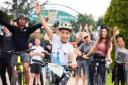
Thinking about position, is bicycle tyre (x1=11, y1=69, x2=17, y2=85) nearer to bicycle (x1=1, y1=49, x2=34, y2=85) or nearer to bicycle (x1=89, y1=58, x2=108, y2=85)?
bicycle (x1=1, y1=49, x2=34, y2=85)

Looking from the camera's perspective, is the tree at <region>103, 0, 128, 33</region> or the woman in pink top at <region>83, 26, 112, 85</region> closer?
the woman in pink top at <region>83, 26, 112, 85</region>

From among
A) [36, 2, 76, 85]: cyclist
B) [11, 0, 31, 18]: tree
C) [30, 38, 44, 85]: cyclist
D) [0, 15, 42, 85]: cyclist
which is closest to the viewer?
[36, 2, 76, 85]: cyclist

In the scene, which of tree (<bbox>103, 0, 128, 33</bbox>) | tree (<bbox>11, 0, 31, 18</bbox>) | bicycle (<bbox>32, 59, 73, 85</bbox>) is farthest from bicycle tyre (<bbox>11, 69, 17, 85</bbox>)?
tree (<bbox>11, 0, 31, 18</bbox>)

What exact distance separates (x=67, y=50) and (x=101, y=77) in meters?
4.50

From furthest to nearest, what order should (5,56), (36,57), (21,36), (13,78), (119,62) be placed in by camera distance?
(36,57), (119,62), (5,56), (21,36), (13,78)

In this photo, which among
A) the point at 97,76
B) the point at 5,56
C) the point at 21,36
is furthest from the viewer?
the point at 97,76

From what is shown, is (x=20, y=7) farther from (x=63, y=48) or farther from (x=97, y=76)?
(x=63, y=48)

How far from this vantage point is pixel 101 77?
14.1m

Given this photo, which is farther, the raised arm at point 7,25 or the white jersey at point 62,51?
the raised arm at point 7,25

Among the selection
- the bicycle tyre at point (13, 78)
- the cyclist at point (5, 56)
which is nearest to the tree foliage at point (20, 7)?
the cyclist at point (5, 56)

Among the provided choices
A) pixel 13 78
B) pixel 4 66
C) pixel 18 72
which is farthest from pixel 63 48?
pixel 4 66

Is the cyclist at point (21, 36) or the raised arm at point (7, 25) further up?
the raised arm at point (7, 25)

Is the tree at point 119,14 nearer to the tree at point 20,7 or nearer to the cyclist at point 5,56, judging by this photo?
the cyclist at point 5,56

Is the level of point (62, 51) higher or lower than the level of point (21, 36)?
lower
